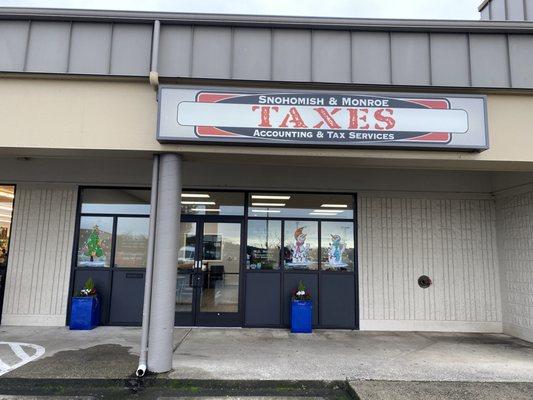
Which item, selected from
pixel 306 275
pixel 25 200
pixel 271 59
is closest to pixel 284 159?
pixel 271 59

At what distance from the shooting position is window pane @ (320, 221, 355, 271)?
28.8 feet

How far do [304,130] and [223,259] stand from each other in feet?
13.8

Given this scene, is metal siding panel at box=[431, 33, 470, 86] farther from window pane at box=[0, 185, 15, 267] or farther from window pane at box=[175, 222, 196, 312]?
window pane at box=[0, 185, 15, 267]

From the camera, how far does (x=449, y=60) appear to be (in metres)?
5.67

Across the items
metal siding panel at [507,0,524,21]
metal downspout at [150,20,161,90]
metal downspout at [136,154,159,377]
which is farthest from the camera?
metal siding panel at [507,0,524,21]

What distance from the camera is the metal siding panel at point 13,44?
546cm

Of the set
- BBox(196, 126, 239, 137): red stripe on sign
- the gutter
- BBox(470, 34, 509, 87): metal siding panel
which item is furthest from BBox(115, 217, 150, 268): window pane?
BBox(470, 34, 509, 87): metal siding panel

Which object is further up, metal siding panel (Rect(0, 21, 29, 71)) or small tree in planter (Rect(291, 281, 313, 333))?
metal siding panel (Rect(0, 21, 29, 71))

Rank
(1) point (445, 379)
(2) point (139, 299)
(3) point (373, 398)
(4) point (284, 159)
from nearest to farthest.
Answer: (3) point (373, 398)
(1) point (445, 379)
(4) point (284, 159)
(2) point (139, 299)

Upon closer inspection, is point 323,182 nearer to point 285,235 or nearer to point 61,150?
point 285,235

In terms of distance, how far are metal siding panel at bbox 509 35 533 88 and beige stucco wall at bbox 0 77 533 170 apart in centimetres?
33

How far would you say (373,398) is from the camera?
179 inches

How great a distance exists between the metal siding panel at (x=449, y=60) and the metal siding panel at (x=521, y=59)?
647 mm

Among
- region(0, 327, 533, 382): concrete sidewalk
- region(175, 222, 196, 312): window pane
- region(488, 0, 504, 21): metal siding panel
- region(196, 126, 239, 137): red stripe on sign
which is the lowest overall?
region(0, 327, 533, 382): concrete sidewalk
